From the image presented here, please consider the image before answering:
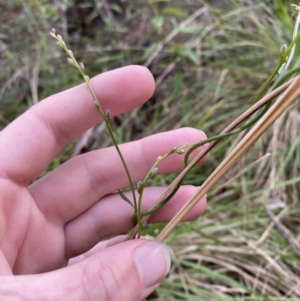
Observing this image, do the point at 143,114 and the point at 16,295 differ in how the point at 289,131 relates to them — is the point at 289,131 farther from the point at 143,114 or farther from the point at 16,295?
the point at 16,295

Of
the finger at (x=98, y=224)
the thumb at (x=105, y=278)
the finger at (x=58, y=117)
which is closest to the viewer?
the thumb at (x=105, y=278)

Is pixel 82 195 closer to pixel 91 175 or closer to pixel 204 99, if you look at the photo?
pixel 91 175

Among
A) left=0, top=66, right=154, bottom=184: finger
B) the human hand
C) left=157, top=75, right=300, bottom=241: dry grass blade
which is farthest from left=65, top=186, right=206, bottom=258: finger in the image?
left=157, top=75, right=300, bottom=241: dry grass blade

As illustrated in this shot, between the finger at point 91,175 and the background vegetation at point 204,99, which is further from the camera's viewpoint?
the background vegetation at point 204,99

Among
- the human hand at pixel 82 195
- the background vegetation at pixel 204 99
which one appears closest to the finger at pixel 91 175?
the human hand at pixel 82 195

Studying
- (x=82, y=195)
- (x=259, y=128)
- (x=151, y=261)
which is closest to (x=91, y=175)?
(x=82, y=195)

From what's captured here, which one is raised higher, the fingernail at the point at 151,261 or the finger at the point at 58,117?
the finger at the point at 58,117

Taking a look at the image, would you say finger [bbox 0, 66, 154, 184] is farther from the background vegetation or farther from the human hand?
the background vegetation

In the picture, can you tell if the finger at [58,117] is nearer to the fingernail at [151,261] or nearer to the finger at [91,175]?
the finger at [91,175]
